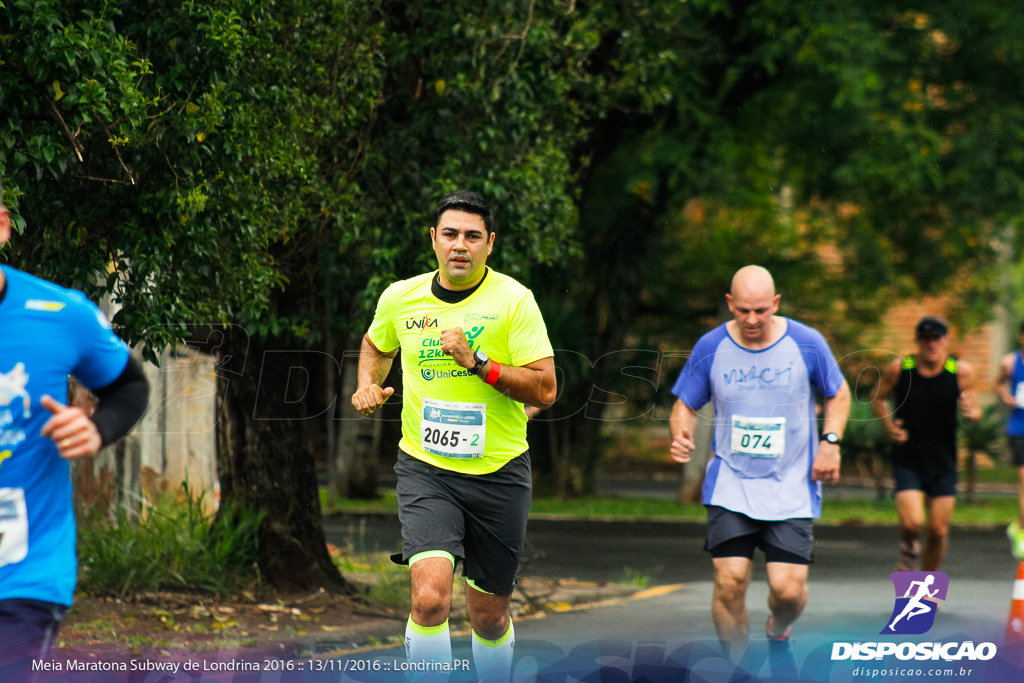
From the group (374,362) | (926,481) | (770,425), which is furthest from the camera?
(926,481)

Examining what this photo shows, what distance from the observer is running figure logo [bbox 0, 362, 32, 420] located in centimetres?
350

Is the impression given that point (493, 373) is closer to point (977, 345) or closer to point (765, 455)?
point (765, 455)

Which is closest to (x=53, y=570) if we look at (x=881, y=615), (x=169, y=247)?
(x=169, y=247)

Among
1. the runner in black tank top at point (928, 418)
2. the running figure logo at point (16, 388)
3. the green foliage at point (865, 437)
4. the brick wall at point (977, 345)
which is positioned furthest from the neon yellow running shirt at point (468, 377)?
the brick wall at point (977, 345)

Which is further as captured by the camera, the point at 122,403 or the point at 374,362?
the point at 374,362

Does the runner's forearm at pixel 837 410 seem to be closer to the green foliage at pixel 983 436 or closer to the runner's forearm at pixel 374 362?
the runner's forearm at pixel 374 362

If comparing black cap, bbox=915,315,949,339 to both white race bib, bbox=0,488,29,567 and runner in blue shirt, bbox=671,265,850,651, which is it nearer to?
runner in blue shirt, bbox=671,265,850,651

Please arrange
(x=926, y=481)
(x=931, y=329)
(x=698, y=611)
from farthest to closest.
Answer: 1. (x=698, y=611)
2. (x=926, y=481)
3. (x=931, y=329)

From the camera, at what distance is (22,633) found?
3436mm

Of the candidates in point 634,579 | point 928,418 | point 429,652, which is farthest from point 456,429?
point 634,579

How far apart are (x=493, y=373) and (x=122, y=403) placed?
6.16 ft

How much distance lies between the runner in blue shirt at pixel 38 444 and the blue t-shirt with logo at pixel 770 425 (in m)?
3.49

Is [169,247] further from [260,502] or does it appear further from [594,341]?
[594,341]

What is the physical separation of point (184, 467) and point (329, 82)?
4.16 m
